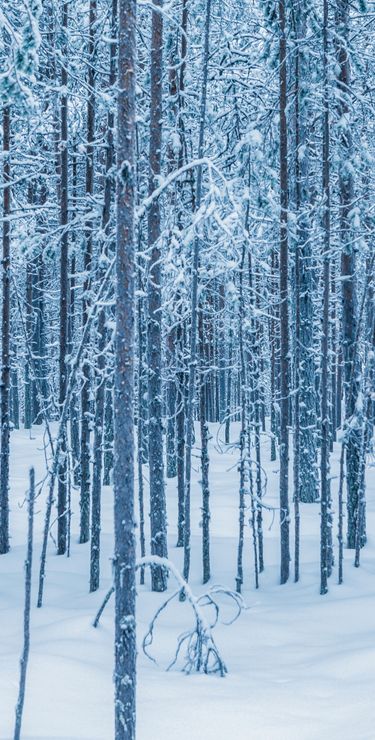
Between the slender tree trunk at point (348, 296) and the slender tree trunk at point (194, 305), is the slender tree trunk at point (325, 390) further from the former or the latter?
the slender tree trunk at point (194, 305)

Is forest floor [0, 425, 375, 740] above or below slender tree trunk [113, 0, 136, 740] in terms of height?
below

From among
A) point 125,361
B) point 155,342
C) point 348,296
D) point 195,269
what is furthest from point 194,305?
point 348,296

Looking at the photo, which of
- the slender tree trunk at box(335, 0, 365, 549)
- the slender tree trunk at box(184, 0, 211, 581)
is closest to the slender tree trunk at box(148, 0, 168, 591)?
the slender tree trunk at box(184, 0, 211, 581)

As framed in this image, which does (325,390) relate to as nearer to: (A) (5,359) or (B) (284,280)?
(B) (284,280)

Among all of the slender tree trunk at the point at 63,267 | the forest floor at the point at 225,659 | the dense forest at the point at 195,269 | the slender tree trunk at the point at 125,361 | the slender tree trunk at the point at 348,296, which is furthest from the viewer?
the slender tree trunk at the point at 63,267

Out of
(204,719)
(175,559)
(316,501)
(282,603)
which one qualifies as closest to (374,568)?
(282,603)

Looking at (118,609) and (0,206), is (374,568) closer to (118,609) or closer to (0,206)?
(118,609)

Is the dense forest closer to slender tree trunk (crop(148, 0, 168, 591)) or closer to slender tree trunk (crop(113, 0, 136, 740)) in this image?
slender tree trunk (crop(148, 0, 168, 591))

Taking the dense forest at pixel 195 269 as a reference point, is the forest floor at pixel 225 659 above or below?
below

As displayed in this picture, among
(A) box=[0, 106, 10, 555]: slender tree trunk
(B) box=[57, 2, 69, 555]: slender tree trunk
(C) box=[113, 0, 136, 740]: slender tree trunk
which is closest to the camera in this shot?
(C) box=[113, 0, 136, 740]: slender tree trunk

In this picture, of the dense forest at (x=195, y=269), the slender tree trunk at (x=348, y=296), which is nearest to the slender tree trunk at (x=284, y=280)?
the dense forest at (x=195, y=269)

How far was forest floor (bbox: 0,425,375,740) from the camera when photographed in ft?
20.2

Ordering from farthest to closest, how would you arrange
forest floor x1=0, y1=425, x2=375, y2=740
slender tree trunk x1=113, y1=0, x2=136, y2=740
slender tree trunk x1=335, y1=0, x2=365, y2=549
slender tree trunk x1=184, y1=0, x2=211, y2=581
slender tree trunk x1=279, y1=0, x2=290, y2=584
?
slender tree trunk x1=335, y1=0, x2=365, y2=549 < slender tree trunk x1=279, y1=0, x2=290, y2=584 < slender tree trunk x1=184, y1=0, x2=211, y2=581 < forest floor x1=0, y1=425, x2=375, y2=740 < slender tree trunk x1=113, y1=0, x2=136, y2=740

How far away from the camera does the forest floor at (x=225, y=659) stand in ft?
20.2
